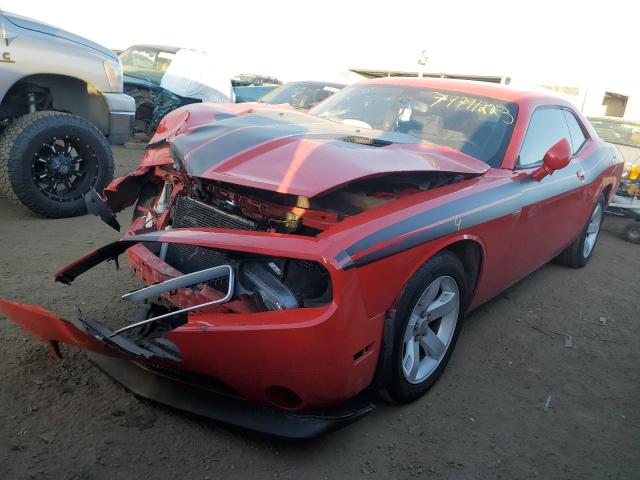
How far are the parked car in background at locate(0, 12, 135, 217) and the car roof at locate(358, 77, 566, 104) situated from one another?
2.83 m

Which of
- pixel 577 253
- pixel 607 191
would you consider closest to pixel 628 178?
pixel 607 191

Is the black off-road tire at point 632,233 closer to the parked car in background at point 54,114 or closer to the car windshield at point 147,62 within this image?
the parked car in background at point 54,114

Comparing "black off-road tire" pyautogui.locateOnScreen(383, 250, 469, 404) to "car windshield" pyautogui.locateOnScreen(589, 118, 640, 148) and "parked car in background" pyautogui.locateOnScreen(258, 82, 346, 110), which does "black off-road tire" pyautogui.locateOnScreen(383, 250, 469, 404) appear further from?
"car windshield" pyautogui.locateOnScreen(589, 118, 640, 148)

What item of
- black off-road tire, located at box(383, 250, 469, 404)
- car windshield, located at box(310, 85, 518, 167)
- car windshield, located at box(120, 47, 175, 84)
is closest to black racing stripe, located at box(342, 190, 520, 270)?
black off-road tire, located at box(383, 250, 469, 404)

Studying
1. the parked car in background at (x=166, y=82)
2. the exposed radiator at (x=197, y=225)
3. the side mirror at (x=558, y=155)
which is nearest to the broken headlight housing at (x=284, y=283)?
the exposed radiator at (x=197, y=225)

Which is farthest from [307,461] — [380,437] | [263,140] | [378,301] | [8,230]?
[8,230]

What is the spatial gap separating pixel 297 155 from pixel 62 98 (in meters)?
4.01

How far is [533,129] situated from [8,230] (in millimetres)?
4196

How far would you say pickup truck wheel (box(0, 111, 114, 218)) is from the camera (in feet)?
14.4

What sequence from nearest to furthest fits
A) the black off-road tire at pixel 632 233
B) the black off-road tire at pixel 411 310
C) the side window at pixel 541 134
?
the black off-road tire at pixel 411 310 → the side window at pixel 541 134 → the black off-road tire at pixel 632 233

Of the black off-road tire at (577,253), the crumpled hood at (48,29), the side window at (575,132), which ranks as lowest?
the black off-road tire at (577,253)

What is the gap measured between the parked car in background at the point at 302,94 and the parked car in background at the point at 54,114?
335cm

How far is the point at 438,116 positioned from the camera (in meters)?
3.45

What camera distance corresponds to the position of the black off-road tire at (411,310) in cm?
227
